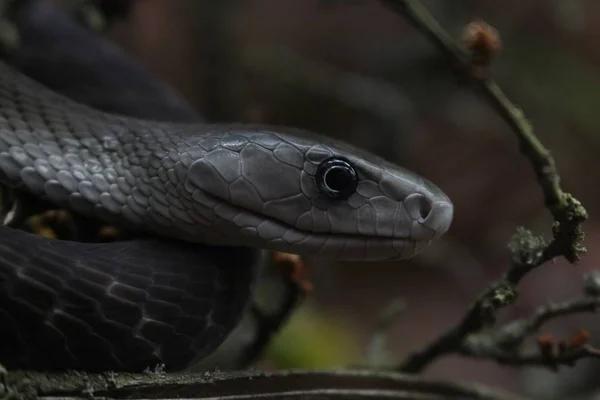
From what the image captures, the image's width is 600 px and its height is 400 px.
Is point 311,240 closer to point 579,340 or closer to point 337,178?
point 337,178

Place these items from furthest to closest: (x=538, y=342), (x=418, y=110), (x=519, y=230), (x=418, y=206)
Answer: (x=418, y=110), (x=538, y=342), (x=418, y=206), (x=519, y=230)

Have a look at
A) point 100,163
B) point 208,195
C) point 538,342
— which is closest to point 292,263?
point 208,195

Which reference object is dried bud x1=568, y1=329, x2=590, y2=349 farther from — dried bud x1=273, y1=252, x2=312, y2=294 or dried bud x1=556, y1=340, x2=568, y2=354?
dried bud x1=273, y1=252, x2=312, y2=294

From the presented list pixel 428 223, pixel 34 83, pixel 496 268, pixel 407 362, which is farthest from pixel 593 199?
pixel 34 83

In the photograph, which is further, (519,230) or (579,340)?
(579,340)

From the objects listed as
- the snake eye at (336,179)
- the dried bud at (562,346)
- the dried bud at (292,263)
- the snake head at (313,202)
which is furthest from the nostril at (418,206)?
the dried bud at (562,346)

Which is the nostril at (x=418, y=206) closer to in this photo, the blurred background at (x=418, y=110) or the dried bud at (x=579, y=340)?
the dried bud at (x=579, y=340)

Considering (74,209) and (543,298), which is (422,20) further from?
(543,298)
